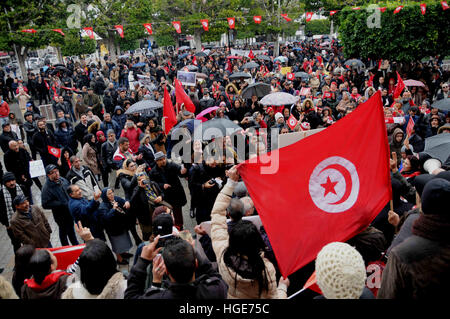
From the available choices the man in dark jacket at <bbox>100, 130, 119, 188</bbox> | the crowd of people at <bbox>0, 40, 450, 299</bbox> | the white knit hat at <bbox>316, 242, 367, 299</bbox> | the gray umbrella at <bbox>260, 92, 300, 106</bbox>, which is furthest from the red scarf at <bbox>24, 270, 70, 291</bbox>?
the gray umbrella at <bbox>260, 92, 300, 106</bbox>

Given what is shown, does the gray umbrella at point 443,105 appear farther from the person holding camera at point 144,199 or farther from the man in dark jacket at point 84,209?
the man in dark jacket at point 84,209

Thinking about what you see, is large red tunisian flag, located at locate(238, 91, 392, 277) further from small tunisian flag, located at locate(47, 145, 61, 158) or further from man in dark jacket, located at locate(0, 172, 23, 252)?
small tunisian flag, located at locate(47, 145, 61, 158)

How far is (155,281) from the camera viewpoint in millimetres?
2705

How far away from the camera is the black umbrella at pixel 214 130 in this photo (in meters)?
7.41

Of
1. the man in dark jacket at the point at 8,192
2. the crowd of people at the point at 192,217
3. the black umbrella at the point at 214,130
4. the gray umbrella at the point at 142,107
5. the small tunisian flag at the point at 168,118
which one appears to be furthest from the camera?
the gray umbrella at the point at 142,107

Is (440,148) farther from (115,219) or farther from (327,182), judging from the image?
(115,219)

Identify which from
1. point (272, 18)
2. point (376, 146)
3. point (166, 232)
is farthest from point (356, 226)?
point (272, 18)

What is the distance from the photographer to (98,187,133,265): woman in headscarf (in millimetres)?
5520

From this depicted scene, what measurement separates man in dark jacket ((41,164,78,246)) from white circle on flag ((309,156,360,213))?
4434mm

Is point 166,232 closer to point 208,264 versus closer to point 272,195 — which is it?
point 208,264

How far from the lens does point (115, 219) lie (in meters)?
5.57

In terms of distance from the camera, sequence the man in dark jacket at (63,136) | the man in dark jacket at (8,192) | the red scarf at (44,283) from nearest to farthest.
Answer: the red scarf at (44,283)
the man in dark jacket at (8,192)
the man in dark jacket at (63,136)

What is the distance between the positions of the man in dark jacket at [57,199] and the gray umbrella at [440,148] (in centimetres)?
596

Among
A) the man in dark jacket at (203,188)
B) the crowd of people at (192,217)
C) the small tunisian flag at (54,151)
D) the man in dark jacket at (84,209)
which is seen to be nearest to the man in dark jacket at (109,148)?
the crowd of people at (192,217)
